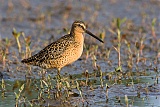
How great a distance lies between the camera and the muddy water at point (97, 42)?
25.7ft

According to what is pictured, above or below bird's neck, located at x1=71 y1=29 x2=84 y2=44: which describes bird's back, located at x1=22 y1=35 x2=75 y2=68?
below

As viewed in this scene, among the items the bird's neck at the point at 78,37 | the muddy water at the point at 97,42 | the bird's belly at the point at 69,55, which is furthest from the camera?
the bird's neck at the point at 78,37

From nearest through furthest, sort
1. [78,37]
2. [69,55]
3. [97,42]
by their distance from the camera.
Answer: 1. [69,55]
2. [78,37]
3. [97,42]

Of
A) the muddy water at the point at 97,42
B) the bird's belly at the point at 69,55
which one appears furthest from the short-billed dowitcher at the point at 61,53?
the muddy water at the point at 97,42

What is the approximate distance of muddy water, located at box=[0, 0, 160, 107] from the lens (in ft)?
25.7

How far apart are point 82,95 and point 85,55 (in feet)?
9.20

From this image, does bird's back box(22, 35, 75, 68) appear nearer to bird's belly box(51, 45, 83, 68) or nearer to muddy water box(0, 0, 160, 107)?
bird's belly box(51, 45, 83, 68)

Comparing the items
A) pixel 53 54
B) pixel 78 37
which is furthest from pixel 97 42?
pixel 53 54

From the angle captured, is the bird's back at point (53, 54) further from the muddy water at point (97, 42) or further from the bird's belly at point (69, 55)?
the muddy water at point (97, 42)

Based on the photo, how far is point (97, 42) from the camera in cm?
1140

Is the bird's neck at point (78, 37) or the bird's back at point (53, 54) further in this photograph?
the bird's neck at point (78, 37)

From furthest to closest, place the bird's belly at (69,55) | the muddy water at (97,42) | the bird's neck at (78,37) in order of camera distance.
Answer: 1. the bird's neck at (78,37)
2. the bird's belly at (69,55)
3. the muddy water at (97,42)

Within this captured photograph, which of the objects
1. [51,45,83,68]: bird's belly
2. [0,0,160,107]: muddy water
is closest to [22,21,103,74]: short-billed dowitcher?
[51,45,83,68]: bird's belly

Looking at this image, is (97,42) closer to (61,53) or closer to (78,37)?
(78,37)
